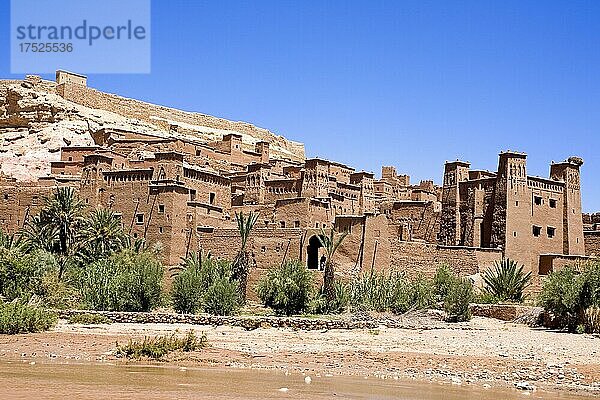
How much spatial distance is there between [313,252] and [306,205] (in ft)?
12.9

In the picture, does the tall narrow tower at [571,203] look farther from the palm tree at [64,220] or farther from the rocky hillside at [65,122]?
the rocky hillside at [65,122]

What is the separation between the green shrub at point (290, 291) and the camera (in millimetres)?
32844

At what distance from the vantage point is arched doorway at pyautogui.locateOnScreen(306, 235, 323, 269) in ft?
137

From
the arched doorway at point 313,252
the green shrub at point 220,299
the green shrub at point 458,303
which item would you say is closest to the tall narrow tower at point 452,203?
the arched doorway at point 313,252

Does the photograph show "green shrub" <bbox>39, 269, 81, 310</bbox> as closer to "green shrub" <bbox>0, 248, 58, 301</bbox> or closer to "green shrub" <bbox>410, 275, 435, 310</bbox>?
"green shrub" <bbox>0, 248, 58, 301</bbox>

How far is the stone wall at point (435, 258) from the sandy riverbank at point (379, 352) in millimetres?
15147

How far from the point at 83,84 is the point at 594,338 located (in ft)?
187

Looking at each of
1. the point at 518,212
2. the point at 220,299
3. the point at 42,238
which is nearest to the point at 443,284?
the point at 220,299

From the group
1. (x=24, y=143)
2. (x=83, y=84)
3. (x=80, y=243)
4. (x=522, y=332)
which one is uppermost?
(x=83, y=84)

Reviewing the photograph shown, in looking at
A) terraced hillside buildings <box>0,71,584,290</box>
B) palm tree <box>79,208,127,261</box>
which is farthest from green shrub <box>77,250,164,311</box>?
terraced hillside buildings <box>0,71,584,290</box>

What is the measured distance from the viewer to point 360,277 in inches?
1569

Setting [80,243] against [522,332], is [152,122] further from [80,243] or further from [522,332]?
[522,332]

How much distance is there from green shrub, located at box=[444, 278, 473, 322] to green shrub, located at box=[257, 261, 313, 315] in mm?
5291

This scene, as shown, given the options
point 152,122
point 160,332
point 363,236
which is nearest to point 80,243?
point 363,236
